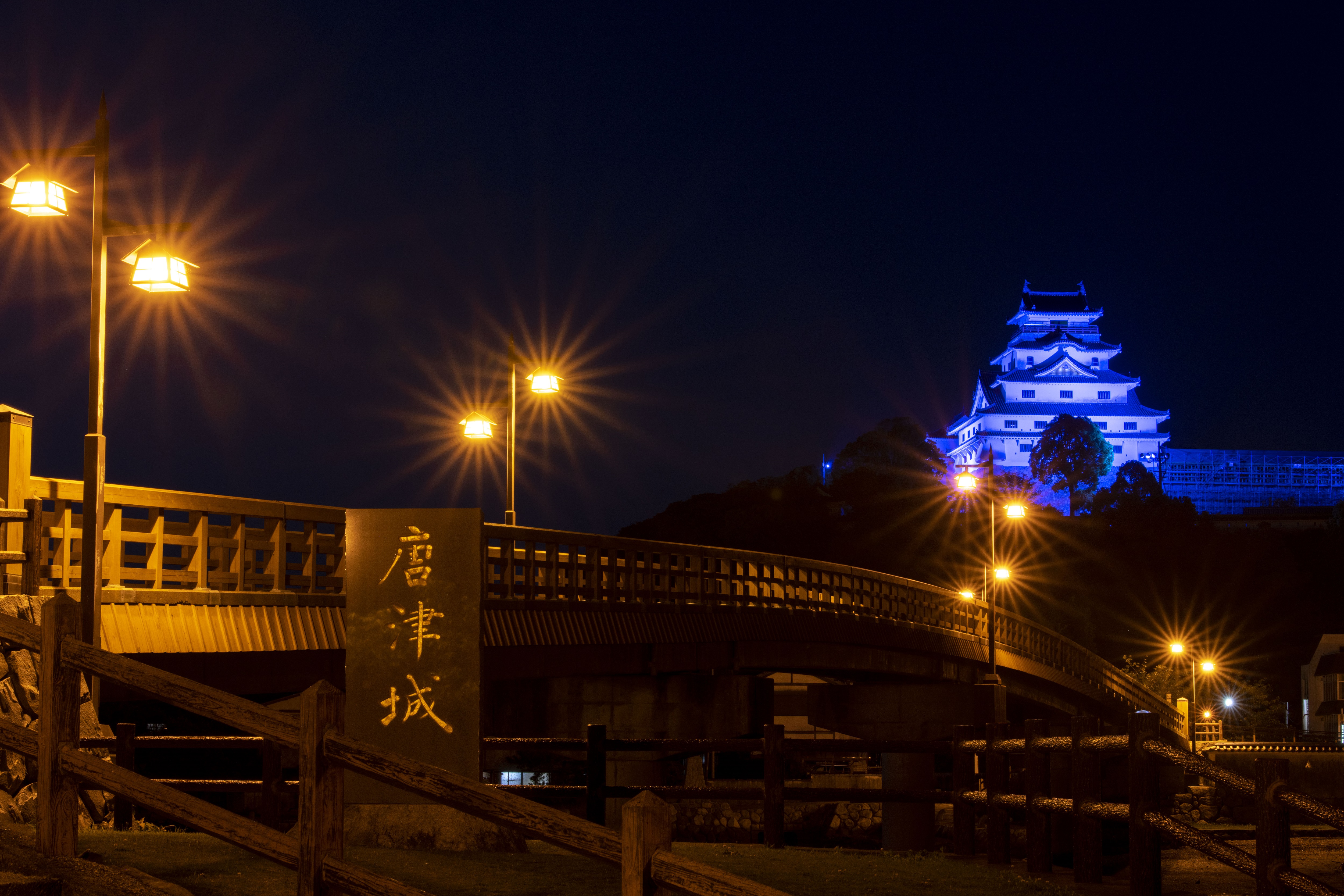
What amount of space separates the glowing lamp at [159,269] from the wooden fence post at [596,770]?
608cm

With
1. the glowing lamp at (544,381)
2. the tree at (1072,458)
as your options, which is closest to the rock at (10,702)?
the glowing lamp at (544,381)

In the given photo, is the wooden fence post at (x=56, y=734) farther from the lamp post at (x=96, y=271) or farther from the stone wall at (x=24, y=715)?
the lamp post at (x=96, y=271)

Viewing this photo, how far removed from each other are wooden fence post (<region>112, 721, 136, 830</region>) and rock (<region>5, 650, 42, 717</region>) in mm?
1145

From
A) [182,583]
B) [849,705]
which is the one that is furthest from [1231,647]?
[182,583]

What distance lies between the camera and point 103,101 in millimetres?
13172

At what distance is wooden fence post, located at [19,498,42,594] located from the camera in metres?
13.0

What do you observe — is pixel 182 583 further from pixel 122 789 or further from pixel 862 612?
pixel 862 612

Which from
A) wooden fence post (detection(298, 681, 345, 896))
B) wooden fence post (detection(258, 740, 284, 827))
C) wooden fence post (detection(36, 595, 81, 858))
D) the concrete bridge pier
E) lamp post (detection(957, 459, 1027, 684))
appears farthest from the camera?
the concrete bridge pier

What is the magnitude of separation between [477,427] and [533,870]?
Answer: 15.4m

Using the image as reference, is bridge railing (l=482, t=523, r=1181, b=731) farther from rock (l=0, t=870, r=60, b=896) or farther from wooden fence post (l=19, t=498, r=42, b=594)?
rock (l=0, t=870, r=60, b=896)

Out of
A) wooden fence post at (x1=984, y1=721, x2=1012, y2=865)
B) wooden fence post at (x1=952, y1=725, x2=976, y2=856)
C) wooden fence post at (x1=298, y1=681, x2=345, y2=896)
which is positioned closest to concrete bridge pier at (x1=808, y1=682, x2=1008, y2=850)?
wooden fence post at (x1=952, y1=725, x2=976, y2=856)

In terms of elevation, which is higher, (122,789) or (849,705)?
(122,789)

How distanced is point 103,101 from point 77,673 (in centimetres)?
881

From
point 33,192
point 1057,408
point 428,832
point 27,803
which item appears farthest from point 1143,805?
point 1057,408
